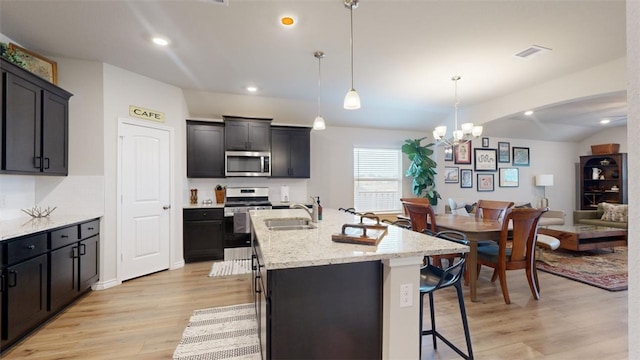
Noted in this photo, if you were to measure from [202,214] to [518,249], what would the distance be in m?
4.33

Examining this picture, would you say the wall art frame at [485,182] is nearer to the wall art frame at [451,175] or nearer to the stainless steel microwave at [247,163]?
the wall art frame at [451,175]

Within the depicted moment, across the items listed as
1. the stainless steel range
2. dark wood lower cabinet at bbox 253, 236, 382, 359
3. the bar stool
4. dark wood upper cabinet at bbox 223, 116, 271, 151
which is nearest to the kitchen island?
dark wood lower cabinet at bbox 253, 236, 382, 359

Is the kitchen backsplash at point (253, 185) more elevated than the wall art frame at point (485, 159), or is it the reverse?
the wall art frame at point (485, 159)

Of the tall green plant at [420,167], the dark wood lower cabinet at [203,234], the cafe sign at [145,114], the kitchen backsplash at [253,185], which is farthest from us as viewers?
the tall green plant at [420,167]

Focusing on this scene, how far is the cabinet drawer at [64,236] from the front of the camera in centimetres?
265

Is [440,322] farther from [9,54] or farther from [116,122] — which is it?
[9,54]

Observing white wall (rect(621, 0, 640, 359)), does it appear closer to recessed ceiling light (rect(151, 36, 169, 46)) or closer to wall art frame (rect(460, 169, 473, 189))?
recessed ceiling light (rect(151, 36, 169, 46))

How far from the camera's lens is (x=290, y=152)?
17.4 ft

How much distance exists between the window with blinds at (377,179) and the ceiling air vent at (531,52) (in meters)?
3.35

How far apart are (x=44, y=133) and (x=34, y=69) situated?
0.72 meters

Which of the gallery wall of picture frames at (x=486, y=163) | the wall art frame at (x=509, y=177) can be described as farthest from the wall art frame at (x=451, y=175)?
the wall art frame at (x=509, y=177)

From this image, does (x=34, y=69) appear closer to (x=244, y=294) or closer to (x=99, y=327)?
(x=99, y=327)

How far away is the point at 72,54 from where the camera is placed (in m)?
3.23

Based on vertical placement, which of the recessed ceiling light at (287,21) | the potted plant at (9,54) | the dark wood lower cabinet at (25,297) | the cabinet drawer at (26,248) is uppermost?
the recessed ceiling light at (287,21)
